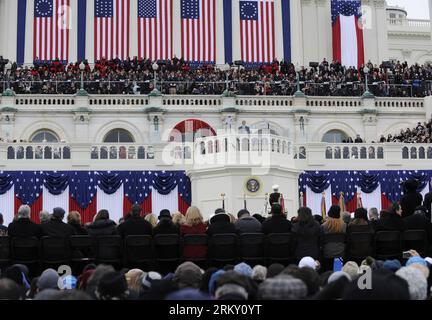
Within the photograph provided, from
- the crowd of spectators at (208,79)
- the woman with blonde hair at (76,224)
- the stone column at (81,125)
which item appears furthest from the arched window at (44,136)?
the woman with blonde hair at (76,224)

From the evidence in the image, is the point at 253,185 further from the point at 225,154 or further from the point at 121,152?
the point at 121,152

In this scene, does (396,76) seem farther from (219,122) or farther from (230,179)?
(230,179)

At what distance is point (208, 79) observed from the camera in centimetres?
4219

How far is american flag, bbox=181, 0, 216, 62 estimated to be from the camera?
49.5m

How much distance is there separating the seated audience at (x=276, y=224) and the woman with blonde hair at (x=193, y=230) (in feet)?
3.90

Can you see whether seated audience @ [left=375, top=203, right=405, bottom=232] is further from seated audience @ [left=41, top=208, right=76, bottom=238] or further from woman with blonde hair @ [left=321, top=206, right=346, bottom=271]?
seated audience @ [left=41, top=208, right=76, bottom=238]

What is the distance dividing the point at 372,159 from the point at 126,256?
21.9m

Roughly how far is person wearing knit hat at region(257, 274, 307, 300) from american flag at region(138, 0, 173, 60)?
140ft

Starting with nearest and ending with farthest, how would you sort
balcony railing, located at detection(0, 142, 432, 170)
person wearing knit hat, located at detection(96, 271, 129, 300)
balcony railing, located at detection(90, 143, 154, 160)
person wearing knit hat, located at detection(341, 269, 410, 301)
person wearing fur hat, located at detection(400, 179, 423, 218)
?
person wearing knit hat, located at detection(341, 269, 410, 301) < person wearing knit hat, located at detection(96, 271, 129, 300) < person wearing fur hat, located at detection(400, 179, 423, 218) < balcony railing, located at detection(0, 142, 432, 170) < balcony railing, located at detection(90, 143, 154, 160)

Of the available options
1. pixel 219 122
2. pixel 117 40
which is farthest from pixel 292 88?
pixel 117 40

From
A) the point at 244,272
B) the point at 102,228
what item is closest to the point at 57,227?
the point at 102,228

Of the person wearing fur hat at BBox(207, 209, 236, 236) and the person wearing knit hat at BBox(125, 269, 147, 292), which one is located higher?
the person wearing fur hat at BBox(207, 209, 236, 236)

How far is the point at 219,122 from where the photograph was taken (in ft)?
134

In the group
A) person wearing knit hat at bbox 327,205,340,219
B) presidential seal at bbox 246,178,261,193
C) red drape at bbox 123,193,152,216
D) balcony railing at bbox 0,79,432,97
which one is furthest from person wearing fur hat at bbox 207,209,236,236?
balcony railing at bbox 0,79,432,97
